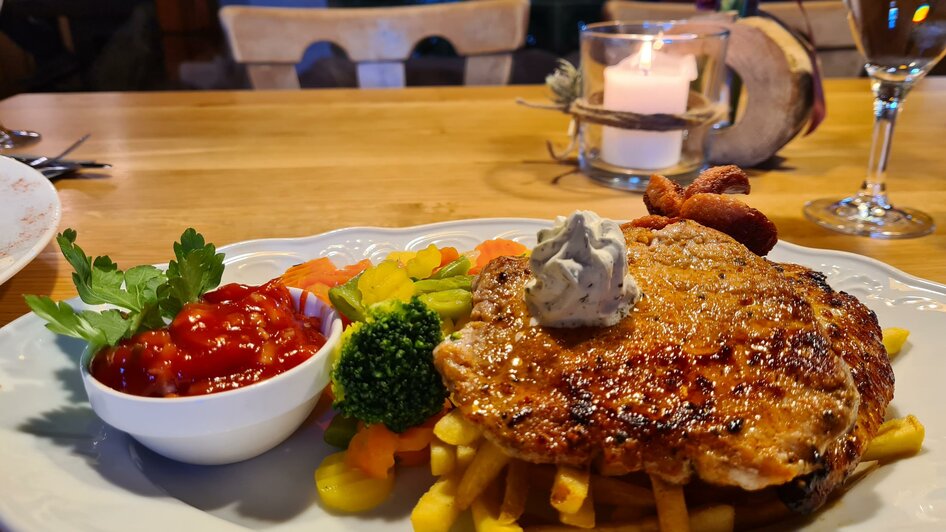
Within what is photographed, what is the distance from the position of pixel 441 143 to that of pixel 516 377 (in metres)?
2.92

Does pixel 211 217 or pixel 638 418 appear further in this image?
pixel 211 217

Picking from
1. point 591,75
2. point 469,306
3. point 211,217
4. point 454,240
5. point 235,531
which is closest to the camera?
point 235,531

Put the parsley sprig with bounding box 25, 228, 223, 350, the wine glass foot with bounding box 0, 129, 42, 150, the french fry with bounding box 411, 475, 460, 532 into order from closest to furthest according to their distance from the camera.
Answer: the french fry with bounding box 411, 475, 460, 532 < the parsley sprig with bounding box 25, 228, 223, 350 < the wine glass foot with bounding box 0, 129, 42, 150

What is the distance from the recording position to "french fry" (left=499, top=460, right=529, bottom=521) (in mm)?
1378

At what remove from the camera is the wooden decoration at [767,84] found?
11.4ft

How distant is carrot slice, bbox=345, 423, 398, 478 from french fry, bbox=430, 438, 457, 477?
14 cm

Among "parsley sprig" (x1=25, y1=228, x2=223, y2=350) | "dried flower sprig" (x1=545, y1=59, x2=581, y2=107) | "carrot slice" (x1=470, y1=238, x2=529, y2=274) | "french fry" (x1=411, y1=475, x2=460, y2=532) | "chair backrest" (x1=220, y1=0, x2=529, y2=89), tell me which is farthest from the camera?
"chair backrest" (x1=220, y1=0, x2=529, y2=89)

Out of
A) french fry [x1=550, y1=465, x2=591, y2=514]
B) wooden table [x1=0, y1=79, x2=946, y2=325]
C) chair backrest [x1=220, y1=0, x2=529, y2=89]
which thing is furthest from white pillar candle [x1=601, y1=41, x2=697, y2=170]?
chair backrest [x1=220, y1=0, x2=529, y2=89]

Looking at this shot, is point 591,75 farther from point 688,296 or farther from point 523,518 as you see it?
point 523,518

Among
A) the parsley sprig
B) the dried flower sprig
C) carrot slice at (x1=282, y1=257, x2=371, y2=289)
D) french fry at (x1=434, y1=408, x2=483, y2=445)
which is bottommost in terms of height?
french fry at (x1=434, y1=408, x2=483, y2=445)

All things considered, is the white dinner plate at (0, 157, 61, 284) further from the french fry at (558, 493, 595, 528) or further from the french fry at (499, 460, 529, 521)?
the french fry at (558, 493, 595, 528)

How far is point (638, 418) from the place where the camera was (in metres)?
1.37

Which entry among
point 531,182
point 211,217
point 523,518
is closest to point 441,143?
point 531,182

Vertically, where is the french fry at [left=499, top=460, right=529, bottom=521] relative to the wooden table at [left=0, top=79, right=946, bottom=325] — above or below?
below
